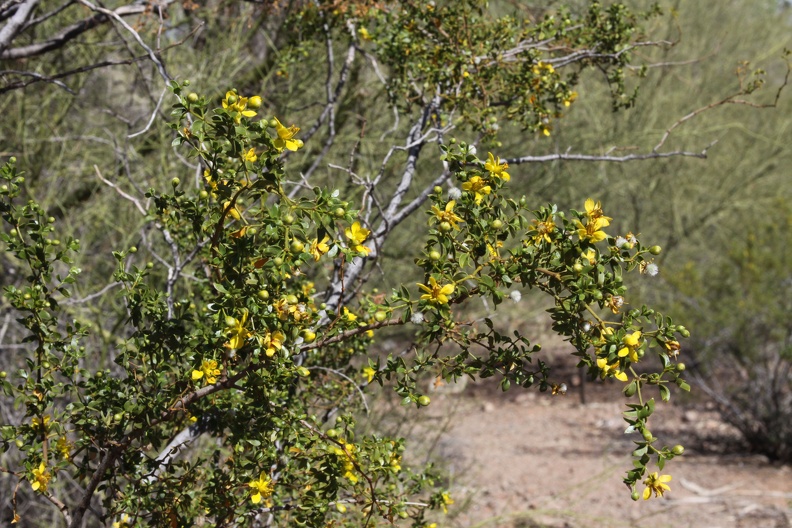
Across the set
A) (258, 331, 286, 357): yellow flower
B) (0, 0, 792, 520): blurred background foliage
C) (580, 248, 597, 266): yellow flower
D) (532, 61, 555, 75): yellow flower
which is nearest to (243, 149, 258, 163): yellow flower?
(258, 331, 286, 357): yellow flower

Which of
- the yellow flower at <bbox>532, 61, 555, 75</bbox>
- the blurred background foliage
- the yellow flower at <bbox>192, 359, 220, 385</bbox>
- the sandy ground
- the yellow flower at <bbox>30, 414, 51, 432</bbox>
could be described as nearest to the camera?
the yellow flower at <bbox>192, 359, 220, 385</bbox>

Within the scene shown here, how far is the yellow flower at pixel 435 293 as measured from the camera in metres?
1.59

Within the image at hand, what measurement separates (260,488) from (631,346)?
92cm

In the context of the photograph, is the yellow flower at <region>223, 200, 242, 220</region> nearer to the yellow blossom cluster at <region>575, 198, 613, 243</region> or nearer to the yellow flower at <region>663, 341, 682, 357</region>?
the yellow blossom cluster at <region>575, 198, 613, 243</region>

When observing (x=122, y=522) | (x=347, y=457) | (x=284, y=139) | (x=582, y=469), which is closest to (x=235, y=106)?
(x=284, y=139)

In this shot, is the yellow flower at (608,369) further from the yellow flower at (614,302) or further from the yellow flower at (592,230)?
the yellow flower at (592,230)

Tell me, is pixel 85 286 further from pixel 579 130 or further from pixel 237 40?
pixel 579 130

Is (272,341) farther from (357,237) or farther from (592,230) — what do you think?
(592,230)

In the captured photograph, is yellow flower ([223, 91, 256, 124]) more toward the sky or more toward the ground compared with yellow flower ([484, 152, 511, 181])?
more toward the ground

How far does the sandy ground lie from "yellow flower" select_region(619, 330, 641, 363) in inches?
94.7

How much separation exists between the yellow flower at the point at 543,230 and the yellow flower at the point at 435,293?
0.78ft

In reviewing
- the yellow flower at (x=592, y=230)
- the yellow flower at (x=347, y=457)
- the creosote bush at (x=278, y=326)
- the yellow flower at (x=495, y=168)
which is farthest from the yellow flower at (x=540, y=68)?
the yellow flower at (x=347, y=457)

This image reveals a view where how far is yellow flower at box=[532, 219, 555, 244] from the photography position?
5.50 ft

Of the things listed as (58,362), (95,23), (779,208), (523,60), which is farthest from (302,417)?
(779,208)
